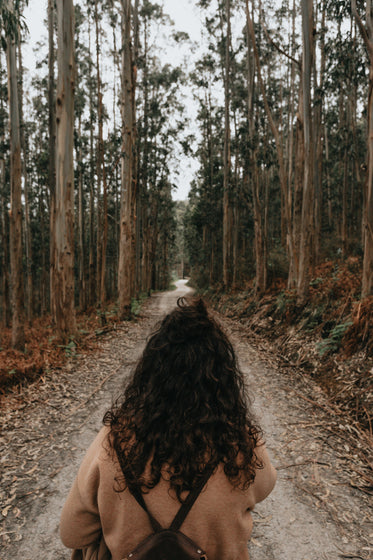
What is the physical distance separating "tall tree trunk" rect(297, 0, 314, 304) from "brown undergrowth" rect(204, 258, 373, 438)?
2.38 feet

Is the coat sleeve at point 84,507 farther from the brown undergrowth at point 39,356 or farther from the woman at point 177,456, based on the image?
the brown undergrowth at point 39,356

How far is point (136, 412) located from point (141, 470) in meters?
0.20

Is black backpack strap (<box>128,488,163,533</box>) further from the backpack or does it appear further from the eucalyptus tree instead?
the eucalyptus tree

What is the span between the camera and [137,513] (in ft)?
3.86

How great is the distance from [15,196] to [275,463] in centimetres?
799

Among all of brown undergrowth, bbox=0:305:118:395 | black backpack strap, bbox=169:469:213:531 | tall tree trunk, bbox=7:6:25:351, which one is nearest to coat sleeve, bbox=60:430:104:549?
black backpack strap, bbox=169:469:213:531

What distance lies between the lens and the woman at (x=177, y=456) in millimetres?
1184

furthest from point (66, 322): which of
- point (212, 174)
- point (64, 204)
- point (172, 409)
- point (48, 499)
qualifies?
point (212, 174)

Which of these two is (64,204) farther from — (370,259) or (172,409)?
(172,409)

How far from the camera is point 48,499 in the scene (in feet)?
9.98

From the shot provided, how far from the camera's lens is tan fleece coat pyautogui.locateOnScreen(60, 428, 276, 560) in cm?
118

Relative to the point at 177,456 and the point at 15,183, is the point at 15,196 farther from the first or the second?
the point at 177,456

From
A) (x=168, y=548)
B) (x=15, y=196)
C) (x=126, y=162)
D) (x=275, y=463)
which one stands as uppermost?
(x=126, y=162)

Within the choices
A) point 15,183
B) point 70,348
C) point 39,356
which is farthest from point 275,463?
point 15,183
